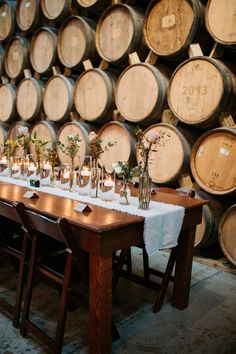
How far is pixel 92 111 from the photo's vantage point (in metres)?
4.18

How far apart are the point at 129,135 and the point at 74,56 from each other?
56.8 inches

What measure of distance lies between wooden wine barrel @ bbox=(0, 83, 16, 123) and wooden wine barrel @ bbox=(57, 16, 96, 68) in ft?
4.40

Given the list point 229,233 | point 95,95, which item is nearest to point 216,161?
point 229,233

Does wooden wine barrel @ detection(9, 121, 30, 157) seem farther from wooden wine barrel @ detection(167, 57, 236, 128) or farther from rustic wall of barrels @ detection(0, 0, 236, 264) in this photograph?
wooden wine barrel @ detection(167, 57, 236, 128)

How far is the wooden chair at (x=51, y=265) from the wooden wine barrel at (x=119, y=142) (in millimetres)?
1909

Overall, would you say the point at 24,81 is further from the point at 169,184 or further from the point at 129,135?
the point at 169,184

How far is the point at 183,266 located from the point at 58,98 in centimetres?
313

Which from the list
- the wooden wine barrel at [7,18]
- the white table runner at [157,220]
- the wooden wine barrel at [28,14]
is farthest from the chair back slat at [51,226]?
the wooden wine barrel at [7,18]

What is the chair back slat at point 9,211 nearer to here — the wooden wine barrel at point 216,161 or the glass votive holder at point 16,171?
the glass votive holder at point 16,171

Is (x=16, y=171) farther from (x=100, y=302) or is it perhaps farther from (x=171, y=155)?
(x=100, y=302)

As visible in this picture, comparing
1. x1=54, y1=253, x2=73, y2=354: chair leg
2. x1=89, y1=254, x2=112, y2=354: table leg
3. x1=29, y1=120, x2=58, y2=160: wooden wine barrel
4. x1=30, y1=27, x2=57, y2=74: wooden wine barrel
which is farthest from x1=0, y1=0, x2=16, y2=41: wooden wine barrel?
x1=89, y1=254, x2=112, y2=354: table leg

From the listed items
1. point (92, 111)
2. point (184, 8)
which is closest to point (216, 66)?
point (184, 8)

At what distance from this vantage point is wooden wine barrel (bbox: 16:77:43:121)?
4.96m

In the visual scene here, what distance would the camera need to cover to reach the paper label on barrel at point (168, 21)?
3.39m
